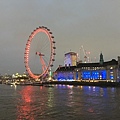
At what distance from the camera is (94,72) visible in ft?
427

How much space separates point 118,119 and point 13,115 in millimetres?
8867

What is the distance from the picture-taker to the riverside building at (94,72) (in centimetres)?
11656

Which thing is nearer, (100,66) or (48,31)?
(48,31)

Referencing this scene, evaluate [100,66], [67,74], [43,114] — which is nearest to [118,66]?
[100,66]

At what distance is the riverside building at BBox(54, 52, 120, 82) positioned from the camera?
116562mm

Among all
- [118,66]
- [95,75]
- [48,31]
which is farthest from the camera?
[95,75]

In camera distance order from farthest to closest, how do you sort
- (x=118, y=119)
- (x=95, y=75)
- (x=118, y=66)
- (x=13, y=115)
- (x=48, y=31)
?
(x=95, y=75), (x=118, y=66), (x=48, y=31), (x=13, y=115), (x=118, y=119)

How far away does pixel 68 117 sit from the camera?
20125mm

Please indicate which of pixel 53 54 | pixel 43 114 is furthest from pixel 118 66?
pixel 43 114

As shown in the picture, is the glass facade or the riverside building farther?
the glass facade

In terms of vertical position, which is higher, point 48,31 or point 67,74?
point 48,31

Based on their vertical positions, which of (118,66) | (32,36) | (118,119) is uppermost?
(32,36)

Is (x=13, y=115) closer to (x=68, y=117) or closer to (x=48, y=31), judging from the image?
(x=68, y=117)

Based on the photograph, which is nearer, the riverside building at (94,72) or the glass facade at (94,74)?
the riverside building at (94,72)
